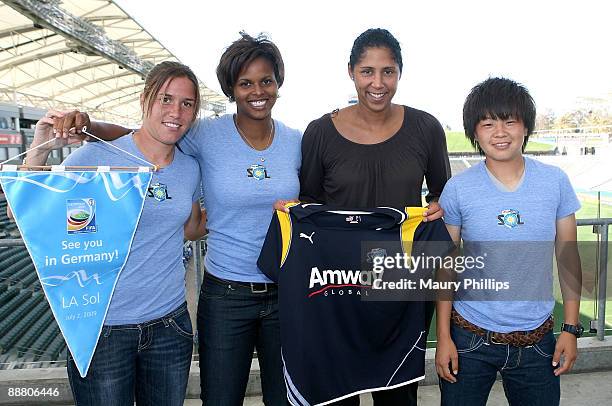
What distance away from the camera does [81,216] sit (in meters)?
1.71

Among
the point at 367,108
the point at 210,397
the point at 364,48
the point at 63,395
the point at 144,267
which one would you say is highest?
the point at 364,48

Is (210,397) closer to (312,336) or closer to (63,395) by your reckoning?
(312,336)

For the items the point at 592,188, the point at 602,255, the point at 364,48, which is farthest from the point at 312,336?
the point at 592,188

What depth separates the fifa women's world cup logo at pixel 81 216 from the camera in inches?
66.6

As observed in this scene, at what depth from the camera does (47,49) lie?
23.1m

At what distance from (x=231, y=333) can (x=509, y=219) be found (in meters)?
1.20

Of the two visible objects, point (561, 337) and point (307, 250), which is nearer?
point (561, 337)

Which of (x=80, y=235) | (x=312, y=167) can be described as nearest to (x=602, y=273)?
(x=312, y=167)

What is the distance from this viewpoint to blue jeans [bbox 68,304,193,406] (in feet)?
5.46

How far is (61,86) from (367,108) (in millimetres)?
33923

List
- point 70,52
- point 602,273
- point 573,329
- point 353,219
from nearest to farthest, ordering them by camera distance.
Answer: point 573,329 → point 353,219 → point 602,273 → point 70,52

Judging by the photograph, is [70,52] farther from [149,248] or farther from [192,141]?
[149,248]

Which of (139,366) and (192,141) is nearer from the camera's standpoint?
(139,366)

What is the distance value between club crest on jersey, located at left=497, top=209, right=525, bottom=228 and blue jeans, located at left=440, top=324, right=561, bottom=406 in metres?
0.44
